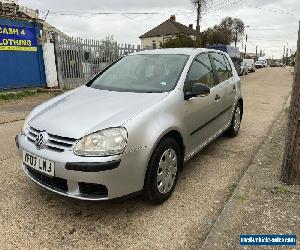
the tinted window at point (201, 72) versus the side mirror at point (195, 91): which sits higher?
the tinted window at point (201, 72)

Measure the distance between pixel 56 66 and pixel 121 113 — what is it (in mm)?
9925

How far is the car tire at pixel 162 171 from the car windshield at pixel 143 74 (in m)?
0.70

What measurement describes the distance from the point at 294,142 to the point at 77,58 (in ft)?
33.9

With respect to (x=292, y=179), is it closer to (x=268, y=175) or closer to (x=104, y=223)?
(x=268, y=175)

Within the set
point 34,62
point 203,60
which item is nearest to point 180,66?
point 203,60

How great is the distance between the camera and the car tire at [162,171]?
10.1 ft

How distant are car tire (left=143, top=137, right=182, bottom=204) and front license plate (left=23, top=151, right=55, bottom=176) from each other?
2.88 feet

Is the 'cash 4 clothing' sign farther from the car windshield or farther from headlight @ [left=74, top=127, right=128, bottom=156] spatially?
headlight @ [left=74, top=127, right=128, bottom=156]

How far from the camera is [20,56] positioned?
11.1 meters

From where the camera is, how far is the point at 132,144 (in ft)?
9.37

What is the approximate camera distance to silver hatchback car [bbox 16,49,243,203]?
9.22 ft

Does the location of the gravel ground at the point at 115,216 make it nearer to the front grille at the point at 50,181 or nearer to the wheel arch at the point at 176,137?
the front grille at the point at 50,181

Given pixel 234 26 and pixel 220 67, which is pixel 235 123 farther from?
pixel 234 26

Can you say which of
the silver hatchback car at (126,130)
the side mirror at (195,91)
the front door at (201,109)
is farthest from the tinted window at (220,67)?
the side mirror at (195,91)
